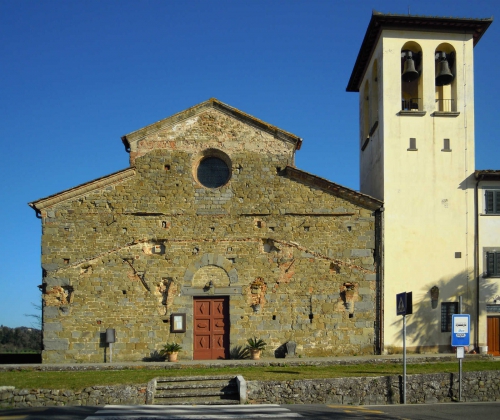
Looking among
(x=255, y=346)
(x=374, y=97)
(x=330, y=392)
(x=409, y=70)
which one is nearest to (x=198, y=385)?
(x=330, y=392)

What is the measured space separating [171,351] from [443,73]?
48.5 ft

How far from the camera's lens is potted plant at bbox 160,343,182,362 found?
2136 cm

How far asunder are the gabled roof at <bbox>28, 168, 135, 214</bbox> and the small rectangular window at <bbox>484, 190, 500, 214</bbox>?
13573 millimetres

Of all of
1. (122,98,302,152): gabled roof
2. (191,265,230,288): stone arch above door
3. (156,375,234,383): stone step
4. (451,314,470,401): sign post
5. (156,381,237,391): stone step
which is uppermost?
(122,98,302,152): gabled roof

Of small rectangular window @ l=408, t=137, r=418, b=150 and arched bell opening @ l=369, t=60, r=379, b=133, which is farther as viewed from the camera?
arched bell opening @ l=369, t=60, r=379, b=133

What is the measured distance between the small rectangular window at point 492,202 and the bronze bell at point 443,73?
15.4ft

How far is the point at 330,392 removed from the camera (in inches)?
635

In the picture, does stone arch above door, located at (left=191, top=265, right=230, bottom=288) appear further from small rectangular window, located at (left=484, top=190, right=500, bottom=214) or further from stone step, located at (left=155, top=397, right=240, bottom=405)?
small rectangular window, located at (left=484, top=190, right=500, bottom=214)

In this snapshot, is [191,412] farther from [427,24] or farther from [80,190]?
[427,24]

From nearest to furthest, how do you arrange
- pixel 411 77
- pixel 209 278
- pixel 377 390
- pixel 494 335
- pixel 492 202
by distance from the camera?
pixel 377 390
pixel 209 278
pixel 494 335
pixel 492 202
pixel 411 77

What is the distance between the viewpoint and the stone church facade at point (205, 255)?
21.9 metres

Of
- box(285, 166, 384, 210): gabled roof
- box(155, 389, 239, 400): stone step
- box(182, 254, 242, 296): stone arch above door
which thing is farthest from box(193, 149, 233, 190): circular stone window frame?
box(155, 389, 239, 400): stone step

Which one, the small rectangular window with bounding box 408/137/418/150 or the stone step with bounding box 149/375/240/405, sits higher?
the small rectangular window with bounding box 408/137/418/150

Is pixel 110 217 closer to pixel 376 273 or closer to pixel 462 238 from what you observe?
pixel 376 273
